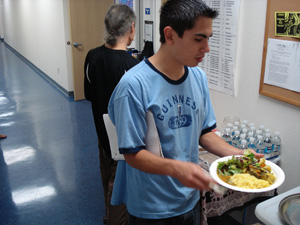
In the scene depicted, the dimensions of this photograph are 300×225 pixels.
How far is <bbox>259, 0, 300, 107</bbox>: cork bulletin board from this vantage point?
1825 mm

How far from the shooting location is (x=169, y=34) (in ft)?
3.65

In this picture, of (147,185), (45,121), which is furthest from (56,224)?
(45,121)

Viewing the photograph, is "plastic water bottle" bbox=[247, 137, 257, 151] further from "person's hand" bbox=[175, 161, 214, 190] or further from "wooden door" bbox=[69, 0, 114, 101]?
"wooden door" bbox=[69, 0, 114, 101]

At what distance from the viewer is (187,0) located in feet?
3.57

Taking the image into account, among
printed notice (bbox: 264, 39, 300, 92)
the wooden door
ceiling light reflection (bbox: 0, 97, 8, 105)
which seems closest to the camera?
printed notice (bbox: 264, 39, 300, 92)

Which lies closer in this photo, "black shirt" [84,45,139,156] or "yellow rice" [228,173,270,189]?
"yellow rice" [228,173,270,189]

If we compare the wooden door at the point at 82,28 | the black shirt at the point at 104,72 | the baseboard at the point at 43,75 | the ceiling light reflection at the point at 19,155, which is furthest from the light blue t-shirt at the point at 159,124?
the baseboard at the point at 43,75

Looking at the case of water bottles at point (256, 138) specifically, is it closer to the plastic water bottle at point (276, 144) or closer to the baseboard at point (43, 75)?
the plastic water bottle at point (276, 144)

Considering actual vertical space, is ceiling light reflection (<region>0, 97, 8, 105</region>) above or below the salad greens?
below

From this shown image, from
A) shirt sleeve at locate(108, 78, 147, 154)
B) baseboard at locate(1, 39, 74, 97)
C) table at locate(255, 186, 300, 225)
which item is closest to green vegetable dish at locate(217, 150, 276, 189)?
table at locate(255, 186, 300, 225)

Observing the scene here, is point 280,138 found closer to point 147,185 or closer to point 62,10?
point 147,185

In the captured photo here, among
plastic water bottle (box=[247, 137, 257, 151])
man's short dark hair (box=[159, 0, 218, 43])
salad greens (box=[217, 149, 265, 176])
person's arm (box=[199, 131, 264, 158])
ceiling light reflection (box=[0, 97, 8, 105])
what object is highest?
man's short dark hair (box=[159, 0, 218, 43])

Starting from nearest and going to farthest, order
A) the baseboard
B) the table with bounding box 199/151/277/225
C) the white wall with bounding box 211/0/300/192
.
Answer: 1. the table with bounding box 199/151/277/225
2. the white wall with bounding box 211/0/300/192
3. the baseboard

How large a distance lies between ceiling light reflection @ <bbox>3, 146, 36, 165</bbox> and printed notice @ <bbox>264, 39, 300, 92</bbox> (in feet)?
8.89
